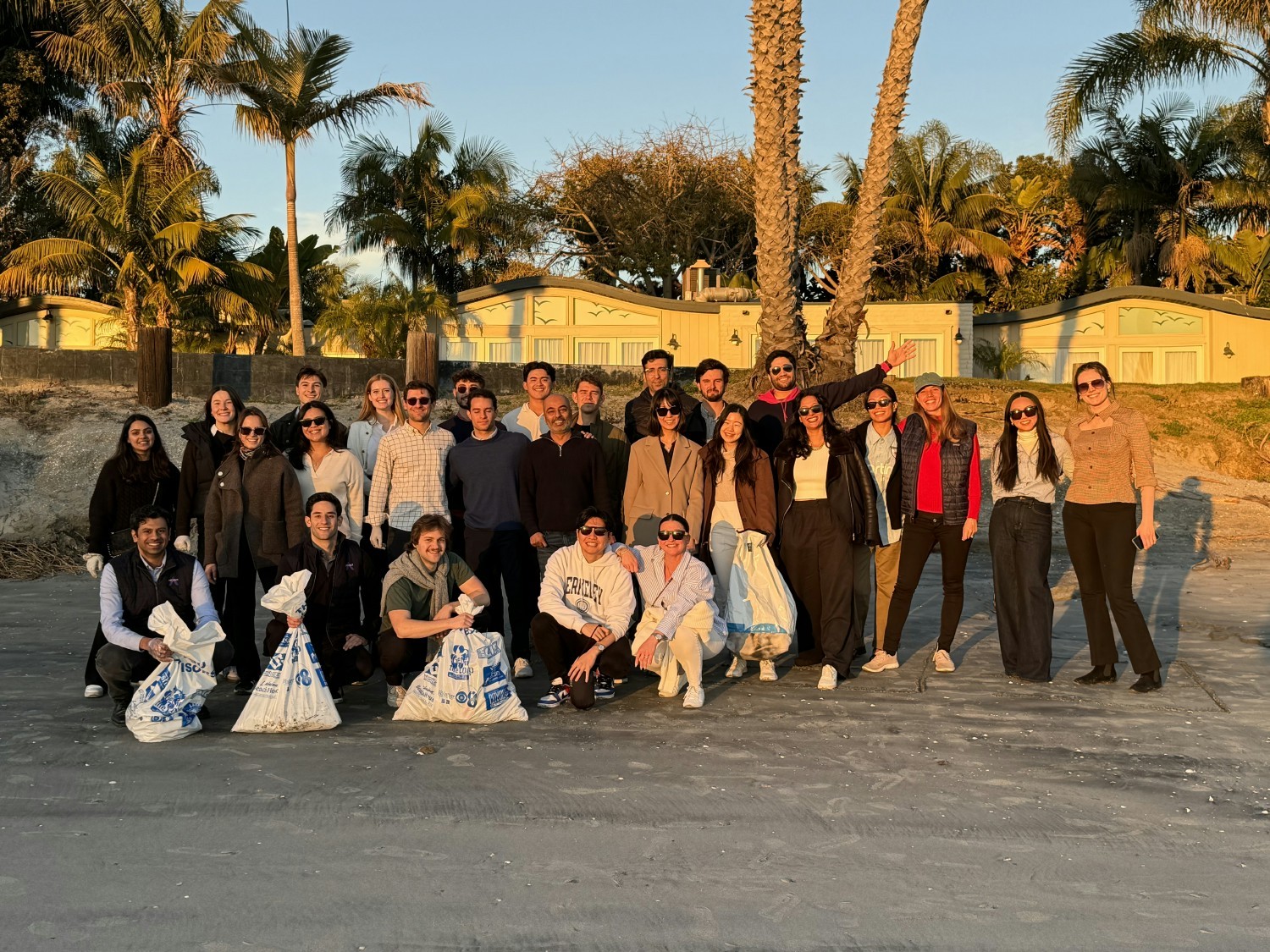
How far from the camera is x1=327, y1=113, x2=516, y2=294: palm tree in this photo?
33.3 meters

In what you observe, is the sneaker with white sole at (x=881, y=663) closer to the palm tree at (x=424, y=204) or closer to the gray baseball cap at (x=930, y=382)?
the gray baseball cap at (x=930, y=382)

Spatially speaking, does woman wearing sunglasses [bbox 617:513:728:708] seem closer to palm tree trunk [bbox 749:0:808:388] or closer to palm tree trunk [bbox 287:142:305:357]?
palm tree trunk [bbox 749:0:808:388]

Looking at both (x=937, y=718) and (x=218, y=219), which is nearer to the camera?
(x=937, y=718)

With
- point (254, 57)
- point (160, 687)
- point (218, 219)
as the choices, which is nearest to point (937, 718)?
point (160, 687)

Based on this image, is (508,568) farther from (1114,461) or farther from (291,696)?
(1114,461)

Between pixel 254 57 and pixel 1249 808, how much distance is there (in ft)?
79.2

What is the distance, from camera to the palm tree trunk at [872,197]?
1558 cm

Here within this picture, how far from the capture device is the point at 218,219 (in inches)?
1121

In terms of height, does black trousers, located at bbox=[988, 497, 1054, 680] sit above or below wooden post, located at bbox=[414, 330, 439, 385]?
below

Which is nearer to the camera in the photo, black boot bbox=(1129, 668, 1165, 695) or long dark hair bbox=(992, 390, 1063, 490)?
black boot bbox=(1129, 668, 1165, 695)

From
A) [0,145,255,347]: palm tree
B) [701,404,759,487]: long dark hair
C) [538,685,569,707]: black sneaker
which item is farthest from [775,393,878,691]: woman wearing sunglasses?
[0,145,255,347]: palm tree

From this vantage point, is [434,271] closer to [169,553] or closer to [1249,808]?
[169,553]

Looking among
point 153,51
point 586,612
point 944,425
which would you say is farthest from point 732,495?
point 153,51

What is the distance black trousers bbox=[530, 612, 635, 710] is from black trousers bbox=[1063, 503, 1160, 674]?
2.61 m
